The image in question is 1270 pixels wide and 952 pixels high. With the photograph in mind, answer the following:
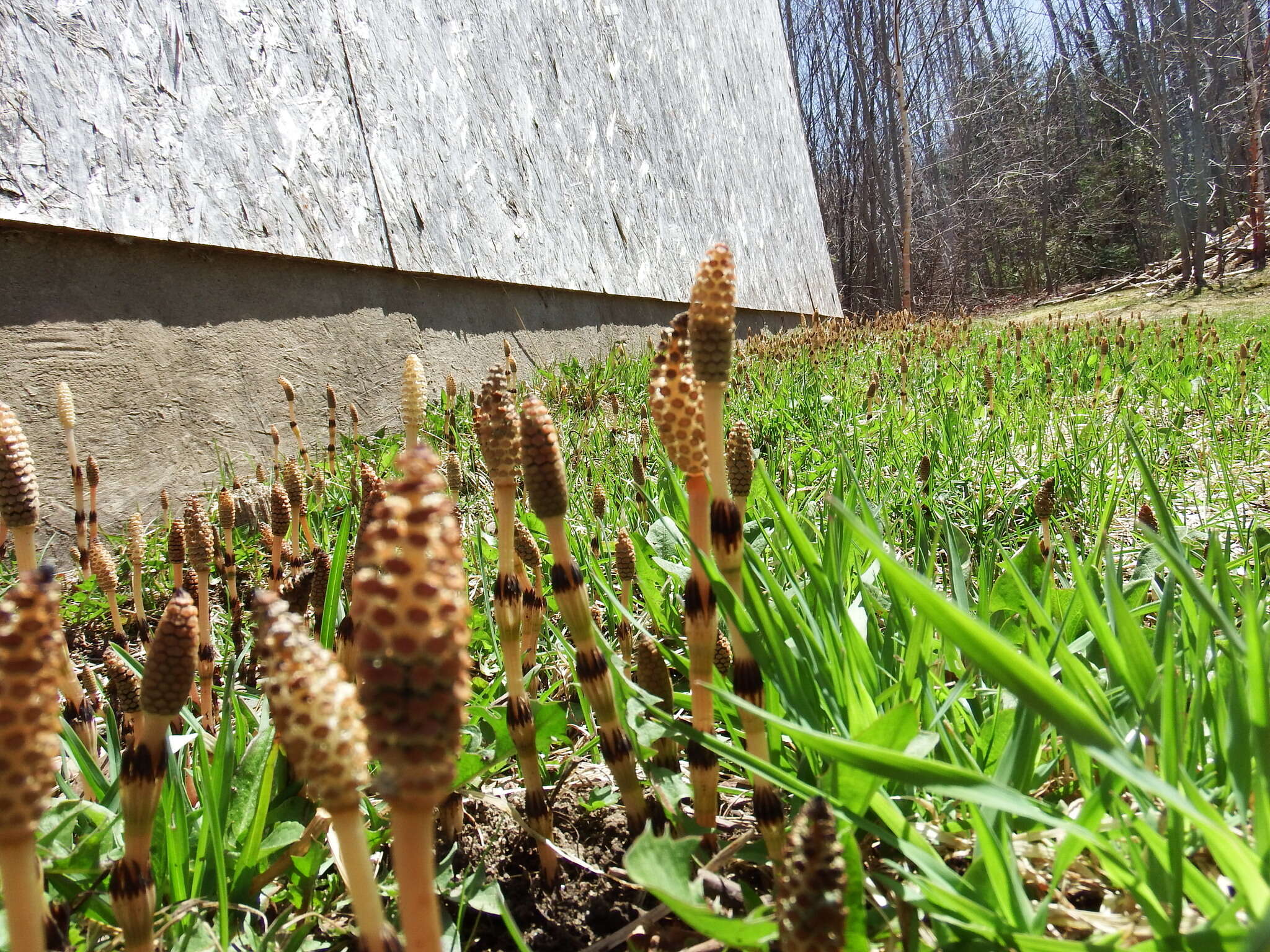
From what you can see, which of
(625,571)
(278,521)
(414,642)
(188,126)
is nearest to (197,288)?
(188,126)

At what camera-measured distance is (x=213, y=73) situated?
318 cm

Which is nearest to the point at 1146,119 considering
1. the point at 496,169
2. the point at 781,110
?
the point at 781,110

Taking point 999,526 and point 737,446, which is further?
point 999,526

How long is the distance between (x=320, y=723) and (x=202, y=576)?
1.00 m

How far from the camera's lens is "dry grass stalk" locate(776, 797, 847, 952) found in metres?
0.56

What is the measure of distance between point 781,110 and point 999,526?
11839 millimetres

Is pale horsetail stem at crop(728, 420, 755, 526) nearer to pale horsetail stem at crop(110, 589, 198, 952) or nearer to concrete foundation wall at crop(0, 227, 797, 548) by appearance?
pale horsetail stem at crop(110, 589, 198, 952)

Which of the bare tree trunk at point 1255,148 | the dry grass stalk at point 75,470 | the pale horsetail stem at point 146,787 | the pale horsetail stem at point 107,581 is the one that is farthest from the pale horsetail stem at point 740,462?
the bare tree trunk at point 1255,148

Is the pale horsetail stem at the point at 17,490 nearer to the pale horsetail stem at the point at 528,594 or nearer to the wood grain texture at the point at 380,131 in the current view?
the pale horsetail stem at the point at 528,594

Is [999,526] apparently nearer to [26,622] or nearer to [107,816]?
[107,816]

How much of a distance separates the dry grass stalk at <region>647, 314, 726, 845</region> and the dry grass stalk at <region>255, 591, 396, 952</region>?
1.17 feet

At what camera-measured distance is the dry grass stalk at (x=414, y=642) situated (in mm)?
437

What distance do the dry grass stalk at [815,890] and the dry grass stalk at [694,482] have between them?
0.70 feet

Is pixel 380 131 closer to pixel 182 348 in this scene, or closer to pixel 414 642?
pixel 182 348
